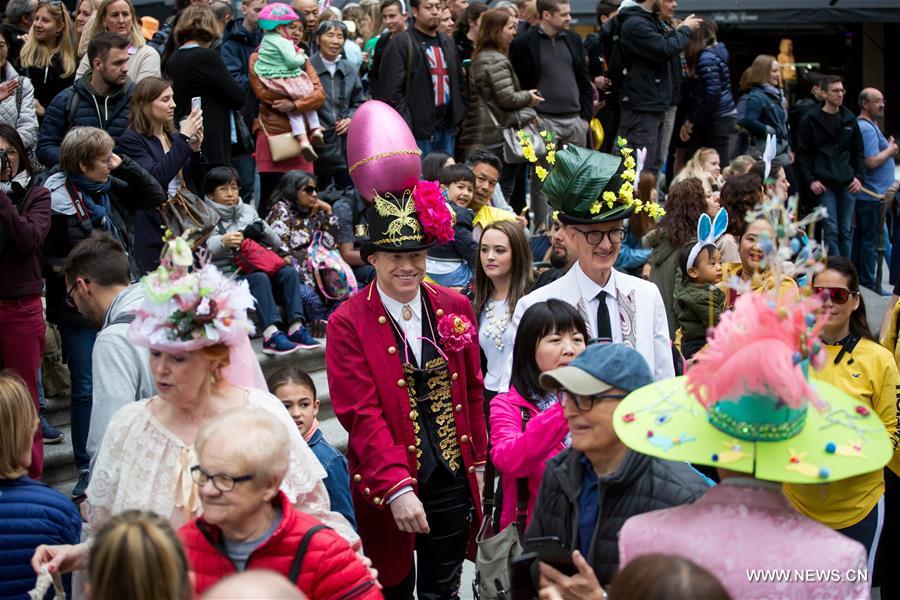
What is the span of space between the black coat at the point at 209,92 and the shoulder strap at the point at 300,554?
6.06 m

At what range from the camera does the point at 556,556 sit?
3338 mm

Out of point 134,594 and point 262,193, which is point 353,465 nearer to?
point 134,594

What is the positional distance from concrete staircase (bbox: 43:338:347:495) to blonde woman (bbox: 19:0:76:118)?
260 cm

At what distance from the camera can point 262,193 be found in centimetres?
1008

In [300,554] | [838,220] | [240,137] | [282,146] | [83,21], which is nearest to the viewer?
[300,554]

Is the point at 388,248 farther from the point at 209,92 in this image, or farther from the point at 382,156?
the point at 209,92

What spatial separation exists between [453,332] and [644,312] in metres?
0.84

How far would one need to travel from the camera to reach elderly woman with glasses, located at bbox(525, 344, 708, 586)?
349 cm

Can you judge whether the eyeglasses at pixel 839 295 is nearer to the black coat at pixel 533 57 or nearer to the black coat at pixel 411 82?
the black coat at pixel 411 82

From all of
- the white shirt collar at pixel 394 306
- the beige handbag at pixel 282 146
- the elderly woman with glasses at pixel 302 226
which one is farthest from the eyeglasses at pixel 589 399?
the beige handbag at pixel 282 146

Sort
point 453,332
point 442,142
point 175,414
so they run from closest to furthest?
point 175,414, point 453,332, point 442,142

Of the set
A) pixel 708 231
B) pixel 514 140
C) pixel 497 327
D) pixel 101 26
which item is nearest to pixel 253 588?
pixel 497 327

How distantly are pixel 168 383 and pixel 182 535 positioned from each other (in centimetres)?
63

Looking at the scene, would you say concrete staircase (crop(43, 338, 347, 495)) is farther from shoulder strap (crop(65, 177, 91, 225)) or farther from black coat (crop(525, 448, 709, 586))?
black coat (crop(525, 448, 709, 586))
